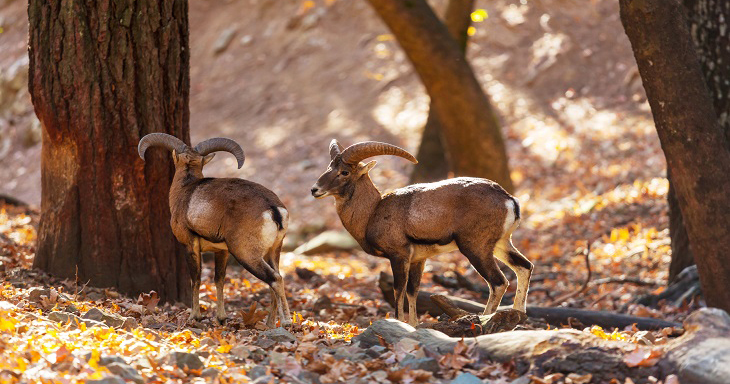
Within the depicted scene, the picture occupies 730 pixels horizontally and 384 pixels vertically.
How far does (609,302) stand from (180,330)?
19.2 feet

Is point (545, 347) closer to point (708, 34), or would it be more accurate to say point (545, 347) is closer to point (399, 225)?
point (399, 225)

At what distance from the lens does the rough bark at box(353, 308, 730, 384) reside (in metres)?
5.77

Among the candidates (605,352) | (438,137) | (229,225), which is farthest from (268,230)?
(438,137)

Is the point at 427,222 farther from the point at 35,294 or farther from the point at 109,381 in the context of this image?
the point at 109,381

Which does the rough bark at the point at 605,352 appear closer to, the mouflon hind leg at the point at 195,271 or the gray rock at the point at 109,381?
the gray rock at the point at 109,381

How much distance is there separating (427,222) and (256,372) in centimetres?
298

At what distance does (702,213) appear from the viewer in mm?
8523

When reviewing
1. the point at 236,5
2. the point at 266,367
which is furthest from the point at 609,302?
the point at 236,5

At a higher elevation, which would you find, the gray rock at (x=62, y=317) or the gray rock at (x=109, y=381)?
the gray rock at (x=62, y=317)

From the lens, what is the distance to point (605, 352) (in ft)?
20.3

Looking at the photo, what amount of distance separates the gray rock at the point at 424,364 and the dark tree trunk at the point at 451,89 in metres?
10.2

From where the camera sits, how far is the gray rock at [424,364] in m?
6.19

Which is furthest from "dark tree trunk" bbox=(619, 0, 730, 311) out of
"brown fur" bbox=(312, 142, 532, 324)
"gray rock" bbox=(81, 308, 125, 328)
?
"gray rock" bbox=(81, 308, 125, 328)

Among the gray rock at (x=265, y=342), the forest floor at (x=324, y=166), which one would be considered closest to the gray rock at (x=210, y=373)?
the forest floor at (x=324, y=166)
